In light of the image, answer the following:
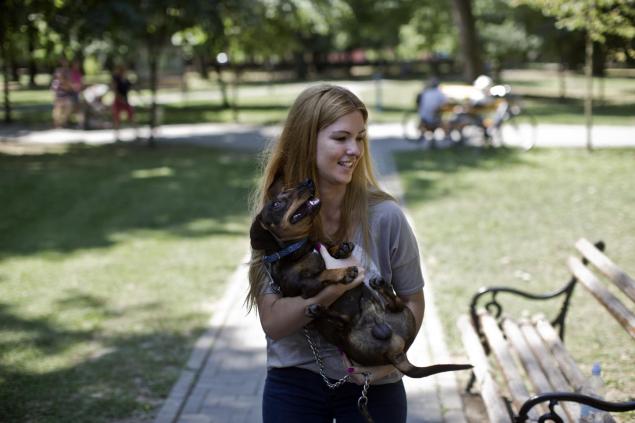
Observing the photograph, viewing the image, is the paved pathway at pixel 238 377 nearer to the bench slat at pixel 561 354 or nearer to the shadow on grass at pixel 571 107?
the bench slat at pixel 561 354

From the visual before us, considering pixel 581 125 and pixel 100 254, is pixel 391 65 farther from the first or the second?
pixel 100 254

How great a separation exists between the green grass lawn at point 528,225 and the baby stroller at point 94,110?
1106 centimetres

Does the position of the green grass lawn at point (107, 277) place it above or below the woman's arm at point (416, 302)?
below

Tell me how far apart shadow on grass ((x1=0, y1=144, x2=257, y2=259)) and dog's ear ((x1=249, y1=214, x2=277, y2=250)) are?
721 centimetres

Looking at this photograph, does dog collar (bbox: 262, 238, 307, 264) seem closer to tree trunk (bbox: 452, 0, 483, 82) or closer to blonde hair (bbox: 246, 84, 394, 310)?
blonde hair (bbox: 246, 84, 394, 310)

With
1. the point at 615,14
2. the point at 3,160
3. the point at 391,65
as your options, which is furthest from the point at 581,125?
the point at 391,65

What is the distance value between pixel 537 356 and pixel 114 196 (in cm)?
928

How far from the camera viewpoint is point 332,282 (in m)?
2.46

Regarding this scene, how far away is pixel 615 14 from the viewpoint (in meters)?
11.6

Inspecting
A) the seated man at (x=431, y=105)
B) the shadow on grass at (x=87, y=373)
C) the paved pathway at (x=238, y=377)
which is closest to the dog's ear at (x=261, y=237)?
the paved pathway at (x=238, y=377)

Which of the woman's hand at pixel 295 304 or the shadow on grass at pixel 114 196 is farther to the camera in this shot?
the shadow on grass at pixel 114 196

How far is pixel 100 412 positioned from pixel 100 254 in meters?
4.25

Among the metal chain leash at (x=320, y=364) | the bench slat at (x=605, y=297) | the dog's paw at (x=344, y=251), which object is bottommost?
the bench slat at (x=605, y=297)

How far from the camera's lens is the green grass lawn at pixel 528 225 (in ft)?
19.7
